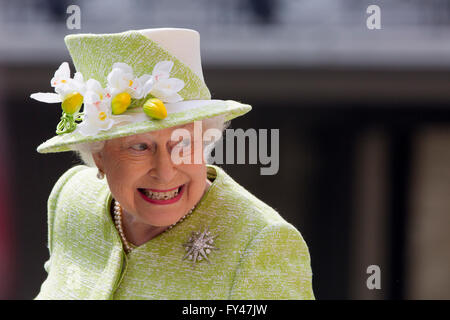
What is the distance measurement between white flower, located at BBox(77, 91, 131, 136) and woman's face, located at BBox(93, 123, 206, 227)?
70 mm

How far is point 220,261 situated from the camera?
1609mm

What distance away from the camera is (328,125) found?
4.27 metres

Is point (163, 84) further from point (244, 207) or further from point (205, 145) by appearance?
point (244, 207)

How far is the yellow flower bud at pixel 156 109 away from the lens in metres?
1.48

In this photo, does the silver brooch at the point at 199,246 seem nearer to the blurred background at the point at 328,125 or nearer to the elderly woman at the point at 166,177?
the elderly woman at the point at 166,177

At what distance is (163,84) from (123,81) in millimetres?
88

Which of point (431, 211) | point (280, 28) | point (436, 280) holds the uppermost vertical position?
point (280, 28)

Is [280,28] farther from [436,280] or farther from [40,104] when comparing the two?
[436,280]

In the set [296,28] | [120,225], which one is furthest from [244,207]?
[296,28]

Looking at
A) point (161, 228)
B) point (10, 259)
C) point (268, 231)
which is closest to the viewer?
point (268, 231)

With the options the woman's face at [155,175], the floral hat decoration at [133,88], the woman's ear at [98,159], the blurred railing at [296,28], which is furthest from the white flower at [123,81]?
the blurred railing at [296,28]

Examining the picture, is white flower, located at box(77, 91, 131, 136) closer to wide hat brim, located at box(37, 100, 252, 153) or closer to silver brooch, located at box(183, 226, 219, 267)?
wide hat brim, located at box(37, 100, 252, 153)

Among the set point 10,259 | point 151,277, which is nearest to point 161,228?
point 151,277
